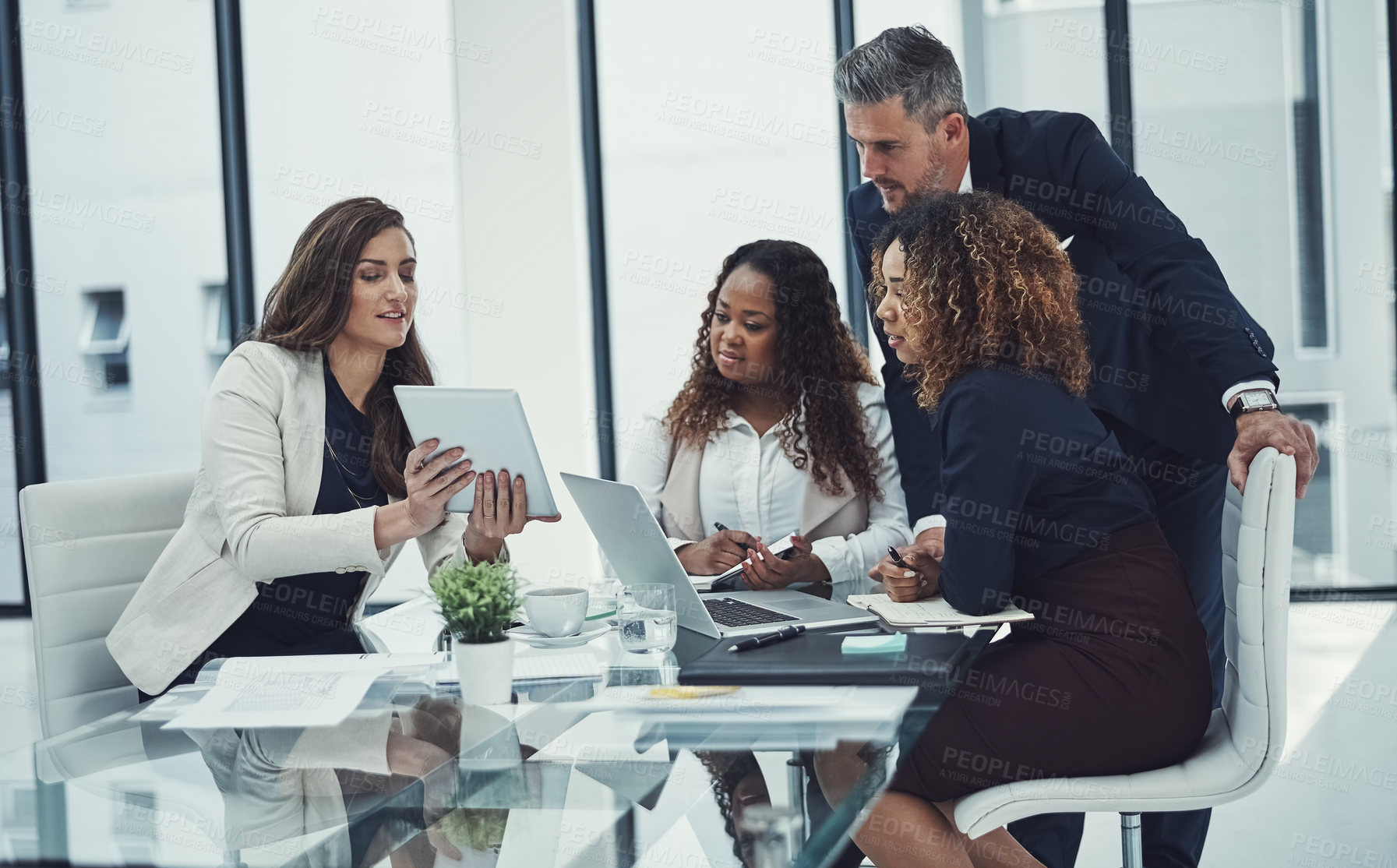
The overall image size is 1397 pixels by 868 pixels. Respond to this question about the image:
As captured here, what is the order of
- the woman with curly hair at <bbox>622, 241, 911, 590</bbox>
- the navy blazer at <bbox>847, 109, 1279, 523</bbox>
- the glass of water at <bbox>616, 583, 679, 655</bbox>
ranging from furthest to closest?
1. the woman with curly hair at <bbox>622, 241, 911, 590</bbox>
2. the navy blazer at <bbox>847, 109, 1279, 523</bbox>
3. the glass of water at <bbox>616, 583, 679, 655</bbox>

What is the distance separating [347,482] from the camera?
214cm

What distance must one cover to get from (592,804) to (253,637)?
1.13 metres

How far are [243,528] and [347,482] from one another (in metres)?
0.27

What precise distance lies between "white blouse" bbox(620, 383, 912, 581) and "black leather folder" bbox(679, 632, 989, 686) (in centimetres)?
87

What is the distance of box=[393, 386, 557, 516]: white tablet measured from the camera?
1722 mm

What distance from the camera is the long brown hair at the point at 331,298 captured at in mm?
2123

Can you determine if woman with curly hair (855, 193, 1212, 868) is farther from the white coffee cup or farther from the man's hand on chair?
the white coffee cup

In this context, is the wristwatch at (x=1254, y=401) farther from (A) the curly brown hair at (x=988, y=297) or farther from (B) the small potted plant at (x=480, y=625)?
(B) the small potted plant at (x=480, y=625)

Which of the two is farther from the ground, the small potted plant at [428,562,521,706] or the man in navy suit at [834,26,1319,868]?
the man in navy suit at [834,26,1319,868]

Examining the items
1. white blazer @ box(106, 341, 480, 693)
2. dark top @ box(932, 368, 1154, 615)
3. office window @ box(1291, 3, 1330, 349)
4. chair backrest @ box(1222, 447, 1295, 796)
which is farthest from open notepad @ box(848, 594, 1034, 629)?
office window @ box(1291, 3, 1330, 349)

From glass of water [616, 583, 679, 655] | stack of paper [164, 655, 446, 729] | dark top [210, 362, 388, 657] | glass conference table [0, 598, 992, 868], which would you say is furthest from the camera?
dark top [210, 362, 388, 657]

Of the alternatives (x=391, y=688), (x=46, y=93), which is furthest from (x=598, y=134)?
(x=391, y=688)

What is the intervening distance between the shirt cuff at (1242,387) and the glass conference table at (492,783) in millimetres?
693

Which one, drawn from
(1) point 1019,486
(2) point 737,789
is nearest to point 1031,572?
(1) point 1019,486
